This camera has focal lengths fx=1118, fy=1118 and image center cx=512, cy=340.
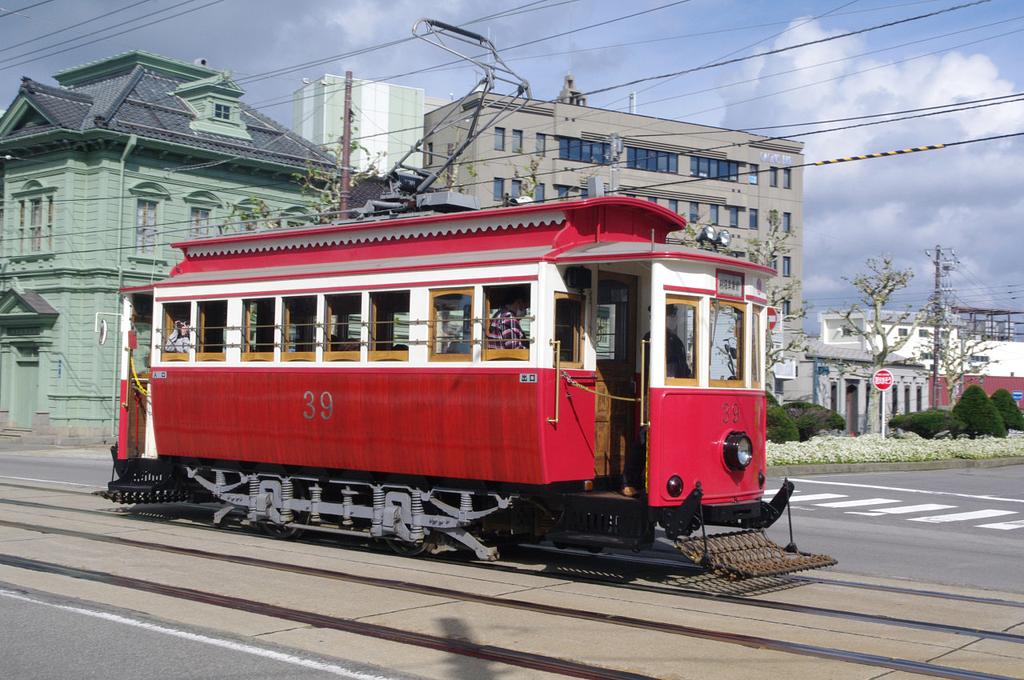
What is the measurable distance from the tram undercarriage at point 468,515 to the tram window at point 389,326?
1.44 meters

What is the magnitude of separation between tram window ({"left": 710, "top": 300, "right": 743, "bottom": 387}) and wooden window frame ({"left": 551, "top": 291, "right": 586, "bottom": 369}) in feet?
4.20

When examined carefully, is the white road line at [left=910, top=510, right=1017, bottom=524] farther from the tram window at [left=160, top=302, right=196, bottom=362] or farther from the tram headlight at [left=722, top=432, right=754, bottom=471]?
the tram window at [left=160, top=302, right=196, bottom=362]

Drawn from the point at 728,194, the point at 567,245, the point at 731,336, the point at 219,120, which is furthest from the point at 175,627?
the point at 728,194

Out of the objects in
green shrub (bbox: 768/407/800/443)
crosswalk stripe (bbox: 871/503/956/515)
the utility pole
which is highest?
the utility pole

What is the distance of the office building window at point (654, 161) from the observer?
6531cm

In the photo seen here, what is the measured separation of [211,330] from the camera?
14.2m

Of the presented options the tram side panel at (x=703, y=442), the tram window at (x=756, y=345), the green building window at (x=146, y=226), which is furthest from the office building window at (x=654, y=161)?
the tram side panel at (x=703, y=442)

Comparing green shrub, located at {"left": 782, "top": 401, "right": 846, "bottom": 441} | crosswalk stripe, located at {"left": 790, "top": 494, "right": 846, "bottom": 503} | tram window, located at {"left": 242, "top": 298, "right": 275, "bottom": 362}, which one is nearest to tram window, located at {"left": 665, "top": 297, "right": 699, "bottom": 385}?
tram window, located at {"left": 242, "top": 298, "right": 275, "bottom": 362}

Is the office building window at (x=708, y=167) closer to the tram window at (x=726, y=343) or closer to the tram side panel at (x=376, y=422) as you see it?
the tram side panel at (x=376, y=422)

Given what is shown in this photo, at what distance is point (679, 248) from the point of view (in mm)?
10914

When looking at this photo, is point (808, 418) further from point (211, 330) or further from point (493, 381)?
point (493, 381)

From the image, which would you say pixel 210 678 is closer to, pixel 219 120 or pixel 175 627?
pixel 175 627

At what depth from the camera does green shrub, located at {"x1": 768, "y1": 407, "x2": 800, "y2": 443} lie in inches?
1230

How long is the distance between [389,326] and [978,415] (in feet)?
113
